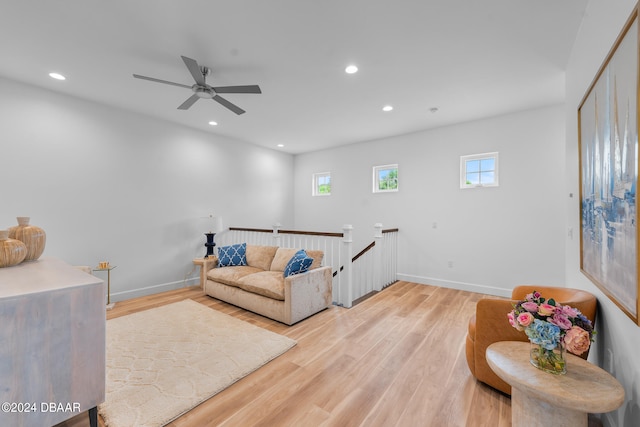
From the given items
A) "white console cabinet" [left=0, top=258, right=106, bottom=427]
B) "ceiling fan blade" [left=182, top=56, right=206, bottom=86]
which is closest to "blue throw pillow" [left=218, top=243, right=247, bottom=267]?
"ceiling fan blade" [left=182, top=56, right=206, bottom=86]

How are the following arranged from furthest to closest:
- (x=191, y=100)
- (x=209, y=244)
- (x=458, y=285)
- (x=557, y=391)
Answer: (x=209, y=244), (x=458, y=285), (x=191, y=100), (x=557, y=391)

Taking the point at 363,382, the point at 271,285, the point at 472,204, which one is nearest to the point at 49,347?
the point at 363,382

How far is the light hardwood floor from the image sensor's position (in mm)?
1754

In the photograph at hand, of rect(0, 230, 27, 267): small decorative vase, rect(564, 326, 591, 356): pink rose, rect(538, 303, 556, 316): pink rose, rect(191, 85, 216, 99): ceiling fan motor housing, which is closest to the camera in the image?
rect(564, 326, 591, 356): pink rose

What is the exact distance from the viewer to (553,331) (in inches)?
50.3

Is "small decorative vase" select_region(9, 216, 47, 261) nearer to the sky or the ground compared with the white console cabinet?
nearer to the sky

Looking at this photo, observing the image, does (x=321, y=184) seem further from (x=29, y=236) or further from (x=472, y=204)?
(x=29, y=236)

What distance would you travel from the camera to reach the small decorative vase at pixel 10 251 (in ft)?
5.38

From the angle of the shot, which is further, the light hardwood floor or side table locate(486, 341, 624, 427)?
the light hardwood floor

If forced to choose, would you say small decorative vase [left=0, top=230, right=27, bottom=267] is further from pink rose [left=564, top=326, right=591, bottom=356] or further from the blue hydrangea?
pink rose [left=564, top=326, right=591, bottom=356]

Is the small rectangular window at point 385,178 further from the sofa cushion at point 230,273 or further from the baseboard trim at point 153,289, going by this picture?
the baseboard trim at point 153,289

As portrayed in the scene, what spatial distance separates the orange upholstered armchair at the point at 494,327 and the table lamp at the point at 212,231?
4.36 metres

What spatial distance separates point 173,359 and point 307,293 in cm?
157

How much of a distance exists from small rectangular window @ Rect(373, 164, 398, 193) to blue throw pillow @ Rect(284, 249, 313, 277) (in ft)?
9.34
